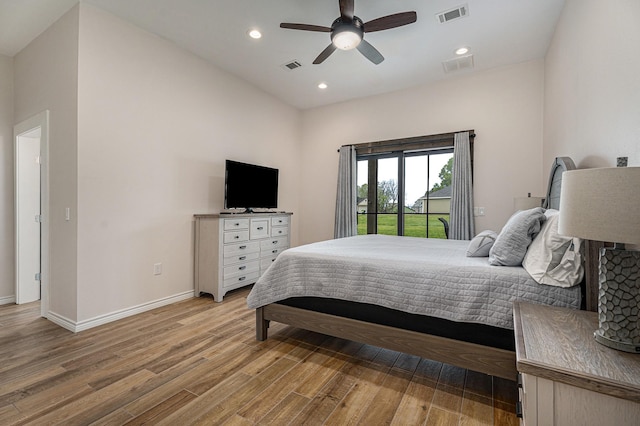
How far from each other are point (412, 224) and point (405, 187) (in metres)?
0.60

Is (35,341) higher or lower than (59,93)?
lower

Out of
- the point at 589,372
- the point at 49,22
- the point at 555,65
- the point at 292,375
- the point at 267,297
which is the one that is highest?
the point at 49,22

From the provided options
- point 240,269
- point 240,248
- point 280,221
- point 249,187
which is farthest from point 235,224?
point 280,221

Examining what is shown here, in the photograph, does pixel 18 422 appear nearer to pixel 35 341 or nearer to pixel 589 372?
pixel 35 341

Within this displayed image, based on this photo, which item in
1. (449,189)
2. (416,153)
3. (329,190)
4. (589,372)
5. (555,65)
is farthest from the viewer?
(329,190)

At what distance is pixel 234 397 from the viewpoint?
68.2 inches

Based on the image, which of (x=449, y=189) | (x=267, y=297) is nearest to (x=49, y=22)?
(x=267, y=297)

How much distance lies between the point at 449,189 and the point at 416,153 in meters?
0.78

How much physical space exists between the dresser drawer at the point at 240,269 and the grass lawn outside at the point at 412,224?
6.58 feet

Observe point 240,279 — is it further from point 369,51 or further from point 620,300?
point 620,300

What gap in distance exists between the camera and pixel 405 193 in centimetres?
476

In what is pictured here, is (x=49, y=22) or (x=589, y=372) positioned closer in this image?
(x=589, y=372)

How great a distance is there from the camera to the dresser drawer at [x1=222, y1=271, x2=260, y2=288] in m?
3.65

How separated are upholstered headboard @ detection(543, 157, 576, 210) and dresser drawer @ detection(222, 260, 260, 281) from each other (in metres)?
3.40
